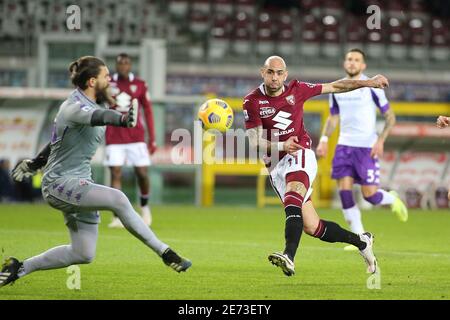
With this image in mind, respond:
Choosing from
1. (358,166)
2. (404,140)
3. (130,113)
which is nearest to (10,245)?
(358,166)

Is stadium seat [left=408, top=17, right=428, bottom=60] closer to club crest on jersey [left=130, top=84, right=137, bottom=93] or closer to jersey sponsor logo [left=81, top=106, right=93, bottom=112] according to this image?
club crest on jersey [left=130, top=84, right=137, bottom=93]

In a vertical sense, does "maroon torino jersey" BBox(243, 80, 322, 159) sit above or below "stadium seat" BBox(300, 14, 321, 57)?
below

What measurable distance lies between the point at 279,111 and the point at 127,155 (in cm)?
625

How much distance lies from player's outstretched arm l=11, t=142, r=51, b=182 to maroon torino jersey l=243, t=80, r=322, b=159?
2023 millimetres

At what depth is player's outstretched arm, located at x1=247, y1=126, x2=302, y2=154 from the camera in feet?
27.3

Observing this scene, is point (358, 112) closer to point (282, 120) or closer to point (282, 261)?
point (282, 120)

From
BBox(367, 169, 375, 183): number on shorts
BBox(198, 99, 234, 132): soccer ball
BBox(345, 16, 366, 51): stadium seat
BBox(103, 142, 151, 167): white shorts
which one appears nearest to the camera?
BBox(198, 99, 234, 132): soccer ball

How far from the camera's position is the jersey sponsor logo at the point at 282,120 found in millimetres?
9039

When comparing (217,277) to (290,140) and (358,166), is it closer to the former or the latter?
(290,140)

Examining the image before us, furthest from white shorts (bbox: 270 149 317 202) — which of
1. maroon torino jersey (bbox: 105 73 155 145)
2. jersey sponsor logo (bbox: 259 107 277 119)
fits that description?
maroon torino jersey (bbox: 105 73 155 145)

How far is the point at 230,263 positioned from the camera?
401 inches

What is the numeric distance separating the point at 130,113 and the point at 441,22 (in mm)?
24865

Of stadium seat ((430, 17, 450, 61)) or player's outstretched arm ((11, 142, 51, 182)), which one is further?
stadium seat ((430, 17, 450, 61))

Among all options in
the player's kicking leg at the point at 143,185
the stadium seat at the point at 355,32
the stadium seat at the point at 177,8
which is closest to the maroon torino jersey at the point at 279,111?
the player's kicking leg at the point at 143,185
